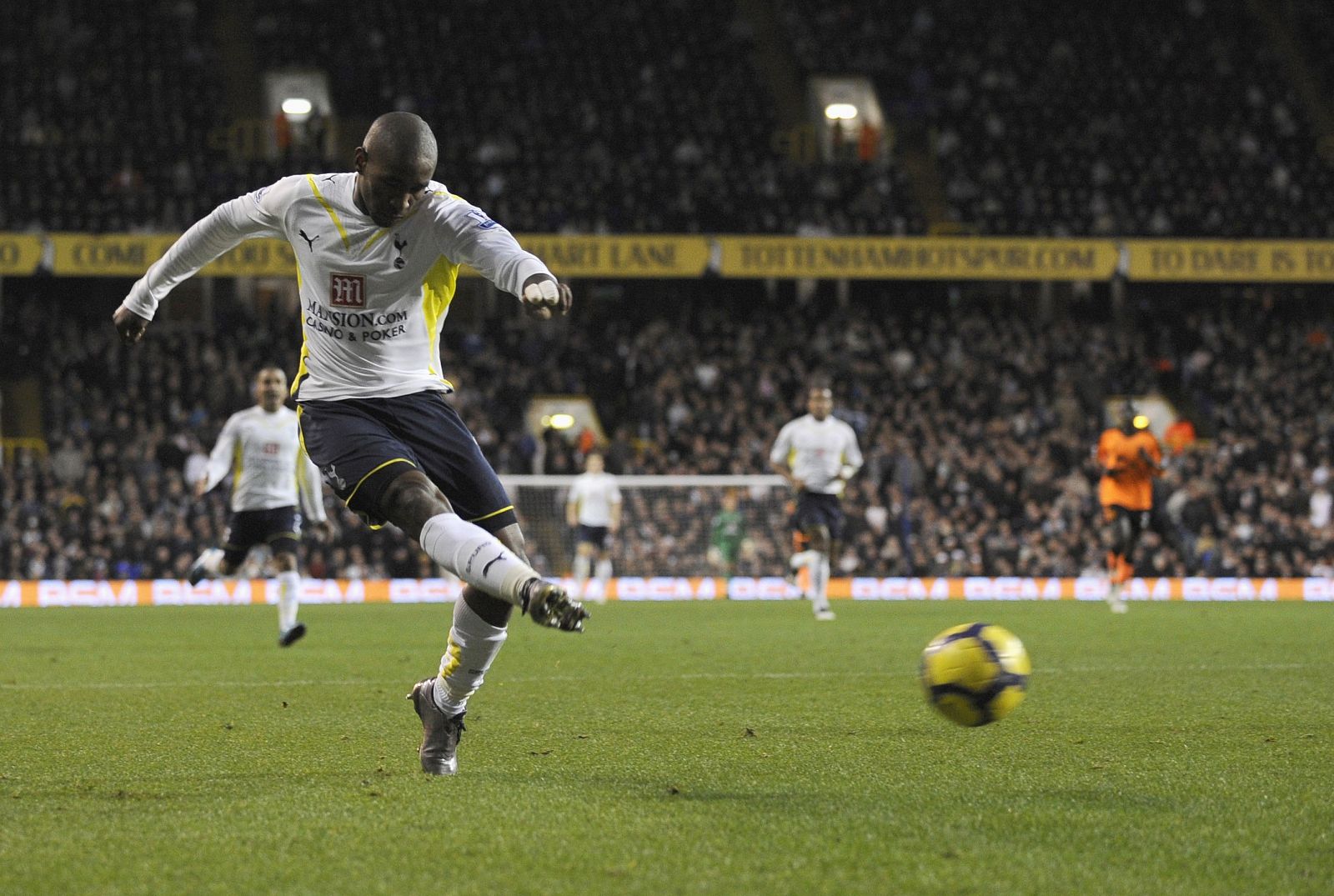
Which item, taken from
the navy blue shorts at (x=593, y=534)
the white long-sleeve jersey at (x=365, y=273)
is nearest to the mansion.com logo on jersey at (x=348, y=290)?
the white long-sleeve jersey at (x=365, y=273)

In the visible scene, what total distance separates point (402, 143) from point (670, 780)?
2.42 metres

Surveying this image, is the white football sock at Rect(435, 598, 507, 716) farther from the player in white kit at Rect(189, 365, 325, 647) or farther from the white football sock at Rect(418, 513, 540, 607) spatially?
the player in white kit at Rect(189, 365, 325, 647)

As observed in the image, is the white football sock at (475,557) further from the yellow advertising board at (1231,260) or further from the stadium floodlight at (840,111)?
the stadium floodlight at (840,111)

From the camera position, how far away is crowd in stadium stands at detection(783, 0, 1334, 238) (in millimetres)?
32469

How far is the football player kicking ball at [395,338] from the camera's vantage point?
5.61 metres

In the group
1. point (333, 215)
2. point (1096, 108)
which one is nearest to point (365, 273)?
point (333, 215)

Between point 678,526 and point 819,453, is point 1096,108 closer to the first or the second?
point 678,526

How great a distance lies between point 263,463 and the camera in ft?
43.7

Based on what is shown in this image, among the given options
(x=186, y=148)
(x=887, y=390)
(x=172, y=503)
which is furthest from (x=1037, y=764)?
(x=186, y=148)

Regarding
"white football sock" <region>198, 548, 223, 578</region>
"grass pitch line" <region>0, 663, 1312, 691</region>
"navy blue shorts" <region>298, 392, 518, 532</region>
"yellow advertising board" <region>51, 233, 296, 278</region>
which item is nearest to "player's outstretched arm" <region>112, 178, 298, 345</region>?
"navy blue shorts" <region>298, 392, 518, 532</region>

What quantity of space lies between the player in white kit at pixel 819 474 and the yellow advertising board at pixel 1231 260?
51.5 ft

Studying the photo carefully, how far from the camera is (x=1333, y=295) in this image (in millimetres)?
35125

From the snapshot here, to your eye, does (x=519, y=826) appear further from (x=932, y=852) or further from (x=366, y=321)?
(x=366, y=321)

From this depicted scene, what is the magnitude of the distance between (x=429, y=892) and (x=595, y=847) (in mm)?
668
